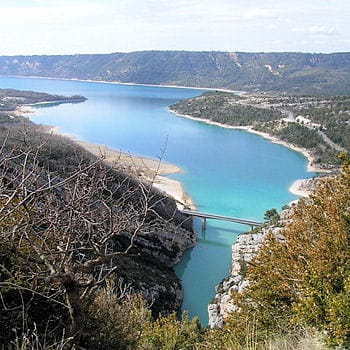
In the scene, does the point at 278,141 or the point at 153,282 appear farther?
the point at 278,141

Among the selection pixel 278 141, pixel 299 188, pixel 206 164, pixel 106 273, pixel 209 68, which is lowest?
pixel 299 188

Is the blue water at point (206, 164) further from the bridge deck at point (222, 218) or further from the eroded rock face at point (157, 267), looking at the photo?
the eroded rock face at point (157, 267)

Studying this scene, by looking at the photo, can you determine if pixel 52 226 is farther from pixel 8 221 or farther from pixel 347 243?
pixel 347 243

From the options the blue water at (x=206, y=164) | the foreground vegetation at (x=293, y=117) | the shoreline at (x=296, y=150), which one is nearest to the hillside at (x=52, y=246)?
the blue water at (x=206, y=164)

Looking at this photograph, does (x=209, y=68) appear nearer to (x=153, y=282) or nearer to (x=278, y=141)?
(x=278, y=141)

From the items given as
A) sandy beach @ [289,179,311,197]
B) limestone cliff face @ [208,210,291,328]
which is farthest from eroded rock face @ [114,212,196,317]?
sandy beach @ [289,179,311,197]

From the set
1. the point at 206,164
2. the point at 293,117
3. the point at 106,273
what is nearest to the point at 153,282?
the point at 106,273
